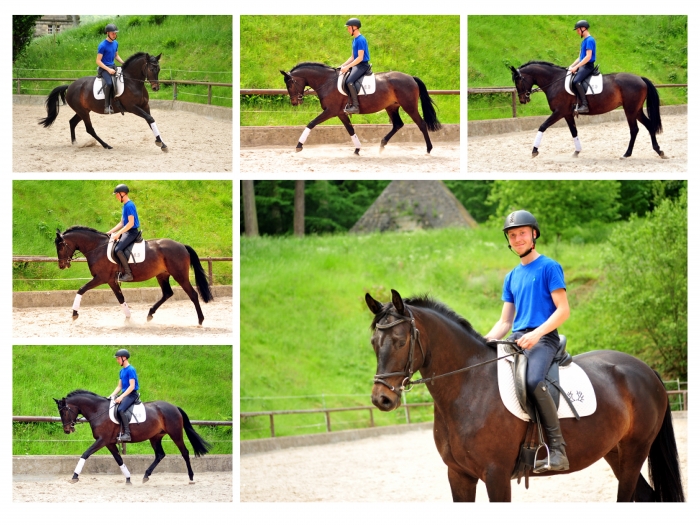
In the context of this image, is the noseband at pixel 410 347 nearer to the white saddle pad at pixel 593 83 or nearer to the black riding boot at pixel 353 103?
the black riding boot at pixel 353 103

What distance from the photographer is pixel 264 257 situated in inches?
797

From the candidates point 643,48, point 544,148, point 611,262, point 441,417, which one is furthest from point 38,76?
point 611,262

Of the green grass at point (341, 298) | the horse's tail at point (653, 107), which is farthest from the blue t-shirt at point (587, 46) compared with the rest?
the green grass at point (341, 298)

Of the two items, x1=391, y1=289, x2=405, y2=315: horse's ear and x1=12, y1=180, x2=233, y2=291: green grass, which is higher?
x1=12, y1=180, x2=233, y2=291: green grass

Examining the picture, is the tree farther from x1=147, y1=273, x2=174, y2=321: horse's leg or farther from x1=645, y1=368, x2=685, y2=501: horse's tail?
x1=645, y1=368, x2=685, y2=501: horse's tail

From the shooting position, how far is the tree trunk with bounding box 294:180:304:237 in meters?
22.0

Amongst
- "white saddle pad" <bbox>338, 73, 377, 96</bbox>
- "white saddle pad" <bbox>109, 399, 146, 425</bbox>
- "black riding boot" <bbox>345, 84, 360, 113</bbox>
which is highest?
"white saddle pad" <bbox>338, 73, 377, 96</bbox>

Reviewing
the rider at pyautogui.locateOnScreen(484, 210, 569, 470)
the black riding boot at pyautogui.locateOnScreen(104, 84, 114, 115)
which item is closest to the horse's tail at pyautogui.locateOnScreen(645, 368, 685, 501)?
the rider at pyautogui.locateOnScreen(484, 210, 569, 470)

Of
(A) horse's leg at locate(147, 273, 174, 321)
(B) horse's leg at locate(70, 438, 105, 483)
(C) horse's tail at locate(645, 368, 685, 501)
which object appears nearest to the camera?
(C) horse's tail at locate(645, 368, 685, 501)

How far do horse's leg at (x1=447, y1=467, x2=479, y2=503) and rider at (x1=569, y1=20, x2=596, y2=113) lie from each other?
568 centimetres

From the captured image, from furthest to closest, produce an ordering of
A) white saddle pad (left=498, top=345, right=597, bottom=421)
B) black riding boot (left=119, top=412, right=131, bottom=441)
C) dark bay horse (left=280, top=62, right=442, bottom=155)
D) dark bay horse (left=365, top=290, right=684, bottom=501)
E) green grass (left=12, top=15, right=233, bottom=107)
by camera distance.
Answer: dark bay horse (left=280, top=62, right=442, bottom=155), green grass (left=12, top=15, right=233, bottom=107), black riding boot (left=119, top=412, right=131, bottom=441), white saddle pad (left=498, top=345, right=597, bottom=421), dark bay horse (left=365, top=290, right=684, bottom=501)

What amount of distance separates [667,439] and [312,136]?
5891mm

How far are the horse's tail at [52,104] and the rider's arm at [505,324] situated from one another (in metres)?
6.31

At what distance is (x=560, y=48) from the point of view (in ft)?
32.8
